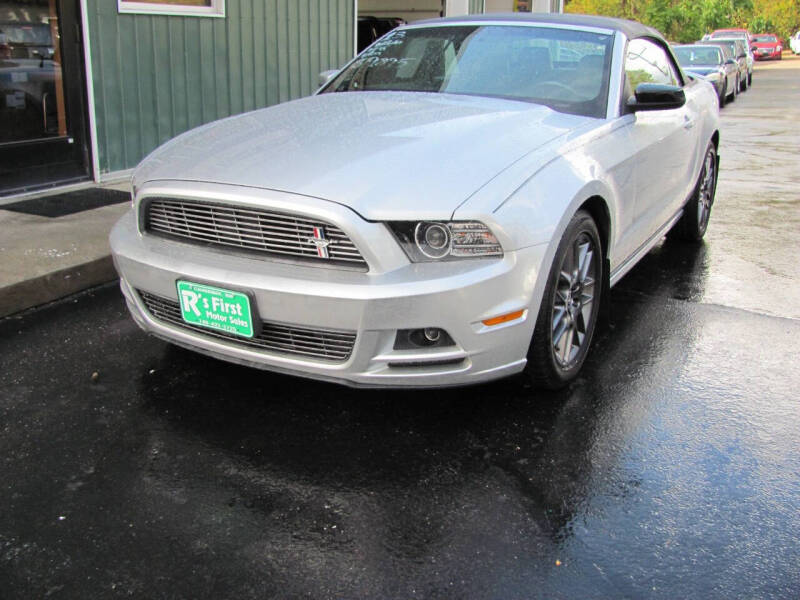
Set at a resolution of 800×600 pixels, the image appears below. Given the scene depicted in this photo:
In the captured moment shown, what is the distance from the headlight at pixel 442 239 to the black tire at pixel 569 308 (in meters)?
0.40

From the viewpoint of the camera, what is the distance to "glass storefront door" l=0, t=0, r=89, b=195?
6512mm

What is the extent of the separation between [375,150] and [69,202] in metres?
4.21

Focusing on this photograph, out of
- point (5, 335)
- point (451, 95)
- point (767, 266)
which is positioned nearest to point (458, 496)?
point (451, 95)

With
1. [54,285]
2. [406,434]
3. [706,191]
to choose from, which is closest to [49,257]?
[54,285]

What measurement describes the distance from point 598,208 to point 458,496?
159cm

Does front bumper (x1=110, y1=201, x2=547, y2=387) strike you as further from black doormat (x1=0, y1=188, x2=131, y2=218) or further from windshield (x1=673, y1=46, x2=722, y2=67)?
windshield (x1=673, y1=46, x2=722, y2=67)

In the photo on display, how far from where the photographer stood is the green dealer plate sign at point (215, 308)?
297cm

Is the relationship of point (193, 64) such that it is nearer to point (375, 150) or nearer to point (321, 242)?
point (375, 150)

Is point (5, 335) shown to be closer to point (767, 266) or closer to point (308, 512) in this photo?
point (308, 512)

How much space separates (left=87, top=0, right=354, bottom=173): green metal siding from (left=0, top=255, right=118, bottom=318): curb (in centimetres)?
262

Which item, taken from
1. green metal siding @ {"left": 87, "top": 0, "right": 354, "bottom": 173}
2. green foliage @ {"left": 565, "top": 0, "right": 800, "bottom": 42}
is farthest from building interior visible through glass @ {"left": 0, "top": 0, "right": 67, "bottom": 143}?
green foliage @ {"left": 565, "top": 0, "right": 800, "bottom": 42}

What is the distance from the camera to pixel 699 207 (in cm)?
614

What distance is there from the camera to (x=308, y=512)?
269 cm

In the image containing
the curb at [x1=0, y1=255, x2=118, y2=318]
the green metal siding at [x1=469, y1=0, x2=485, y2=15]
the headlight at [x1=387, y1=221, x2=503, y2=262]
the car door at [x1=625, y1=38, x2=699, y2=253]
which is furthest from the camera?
the green metal siding at [x1=469, y1=0, x2=485, y2=15]
